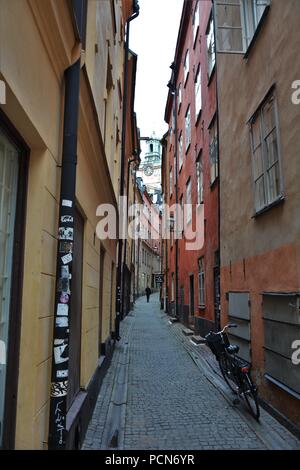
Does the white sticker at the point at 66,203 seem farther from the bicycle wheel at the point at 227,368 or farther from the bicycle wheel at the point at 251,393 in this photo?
the bicycle wheel at the point at 227,368

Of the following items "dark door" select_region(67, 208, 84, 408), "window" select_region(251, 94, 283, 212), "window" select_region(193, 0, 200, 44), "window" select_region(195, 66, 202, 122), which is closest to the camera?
"dark door" select_region(67, 208, 84, 408)

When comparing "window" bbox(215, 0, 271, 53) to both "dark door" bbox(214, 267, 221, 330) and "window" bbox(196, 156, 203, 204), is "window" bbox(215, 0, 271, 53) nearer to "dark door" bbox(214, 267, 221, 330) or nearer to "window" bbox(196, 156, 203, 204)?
"dark door" bbox(214, 267, 221, 330)

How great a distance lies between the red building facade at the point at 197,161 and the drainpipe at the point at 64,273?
7321mm

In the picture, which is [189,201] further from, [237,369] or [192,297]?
[237,369]

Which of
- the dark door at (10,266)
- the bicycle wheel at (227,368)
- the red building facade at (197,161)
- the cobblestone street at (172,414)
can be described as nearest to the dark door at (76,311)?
the cobblestone street at (172,414)

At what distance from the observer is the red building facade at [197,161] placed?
11.5 meters

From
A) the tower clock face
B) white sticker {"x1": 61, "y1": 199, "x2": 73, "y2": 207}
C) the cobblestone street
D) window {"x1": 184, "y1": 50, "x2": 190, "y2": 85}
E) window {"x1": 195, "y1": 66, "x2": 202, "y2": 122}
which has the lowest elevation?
the cobblestone street

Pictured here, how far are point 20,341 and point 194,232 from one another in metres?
12.3

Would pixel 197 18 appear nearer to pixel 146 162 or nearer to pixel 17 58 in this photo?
pixel 17 58

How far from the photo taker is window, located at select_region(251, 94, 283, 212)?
5.88m

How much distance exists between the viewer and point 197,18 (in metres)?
15.3

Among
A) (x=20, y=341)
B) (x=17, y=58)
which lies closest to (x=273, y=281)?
(x=20, y=341)

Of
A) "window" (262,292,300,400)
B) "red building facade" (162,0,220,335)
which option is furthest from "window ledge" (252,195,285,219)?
"red building facade" (162,0,220,335)

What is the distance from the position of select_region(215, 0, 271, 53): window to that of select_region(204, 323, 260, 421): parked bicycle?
16.2 ft
